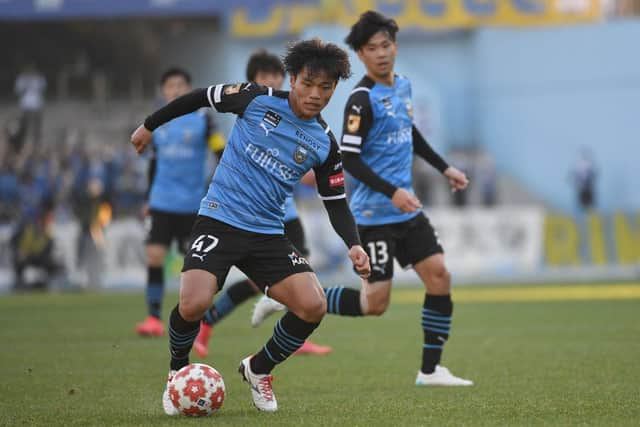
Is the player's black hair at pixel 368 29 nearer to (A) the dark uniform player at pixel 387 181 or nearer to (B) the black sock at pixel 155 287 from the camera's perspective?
(A) the dark uniform player at pixel 387 181

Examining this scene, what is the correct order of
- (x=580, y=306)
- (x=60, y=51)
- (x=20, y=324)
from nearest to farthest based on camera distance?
(x=20, y=324), (x=580, y=306), (x=60, y=51)

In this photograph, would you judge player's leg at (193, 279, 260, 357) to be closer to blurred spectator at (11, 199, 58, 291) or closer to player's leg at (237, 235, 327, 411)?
player's leg at (237, 235, 327, 411)

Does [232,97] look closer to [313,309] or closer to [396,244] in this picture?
[313,309]

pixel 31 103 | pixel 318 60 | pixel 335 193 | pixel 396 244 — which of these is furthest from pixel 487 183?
pixel 318 60

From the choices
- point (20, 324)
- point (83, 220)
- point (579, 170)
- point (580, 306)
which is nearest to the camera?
point (20, 324)

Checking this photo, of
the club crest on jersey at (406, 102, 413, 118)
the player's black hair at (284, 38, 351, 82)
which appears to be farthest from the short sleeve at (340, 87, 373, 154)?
the player's black hair at (284, 38, 351, 82)

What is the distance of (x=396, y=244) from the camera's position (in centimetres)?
873

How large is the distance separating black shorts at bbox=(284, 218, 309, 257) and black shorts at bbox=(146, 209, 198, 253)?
1.80 meters

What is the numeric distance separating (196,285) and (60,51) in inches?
1129

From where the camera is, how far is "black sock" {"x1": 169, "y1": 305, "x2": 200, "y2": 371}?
6953mm

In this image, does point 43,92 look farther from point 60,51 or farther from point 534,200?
point 534,200

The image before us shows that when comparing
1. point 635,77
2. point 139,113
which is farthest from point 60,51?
point 635,77

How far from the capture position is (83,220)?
22453 mm

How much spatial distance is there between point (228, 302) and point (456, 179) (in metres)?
2.68
